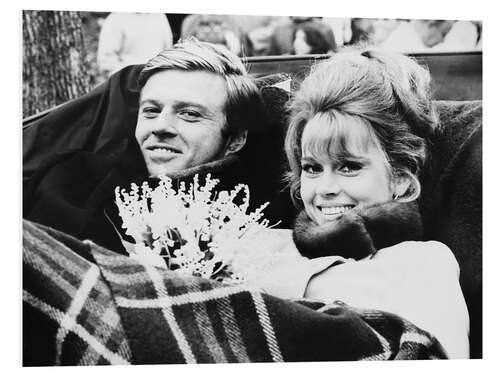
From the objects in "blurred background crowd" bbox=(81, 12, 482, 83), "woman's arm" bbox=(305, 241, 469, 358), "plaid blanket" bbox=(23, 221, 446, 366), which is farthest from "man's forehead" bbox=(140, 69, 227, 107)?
"woman's arm" bbox=(305, 241, 469, 358)

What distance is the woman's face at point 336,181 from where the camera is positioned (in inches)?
113

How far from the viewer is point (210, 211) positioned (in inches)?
110

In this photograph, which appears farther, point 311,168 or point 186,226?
point 311,168

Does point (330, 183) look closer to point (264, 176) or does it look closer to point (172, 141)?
point (264, 176)

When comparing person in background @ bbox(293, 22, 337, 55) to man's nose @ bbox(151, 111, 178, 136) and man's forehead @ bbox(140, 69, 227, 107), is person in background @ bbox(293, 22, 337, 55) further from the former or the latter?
man's nose @ bbox(151, 111, 178, 136)

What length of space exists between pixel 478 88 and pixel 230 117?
1.01 m

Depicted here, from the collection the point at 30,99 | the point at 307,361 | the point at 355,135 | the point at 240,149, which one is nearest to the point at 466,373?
the point at 307,361

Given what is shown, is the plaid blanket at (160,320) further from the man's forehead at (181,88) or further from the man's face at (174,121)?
the man's forehead at (181,88)

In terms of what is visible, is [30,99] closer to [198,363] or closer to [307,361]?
[198,363]

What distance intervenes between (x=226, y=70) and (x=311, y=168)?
1.61ft

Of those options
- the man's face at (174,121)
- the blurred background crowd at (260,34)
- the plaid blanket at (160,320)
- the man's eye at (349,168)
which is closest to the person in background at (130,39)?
the blurred background crowd at (260,34)

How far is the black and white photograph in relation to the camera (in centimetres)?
265

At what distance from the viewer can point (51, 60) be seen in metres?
2.76

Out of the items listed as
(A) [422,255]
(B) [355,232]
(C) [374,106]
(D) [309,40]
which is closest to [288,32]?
(D) [309,40]
